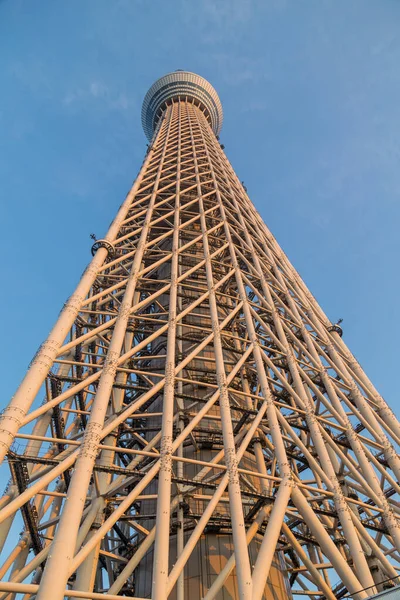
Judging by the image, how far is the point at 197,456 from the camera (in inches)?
677

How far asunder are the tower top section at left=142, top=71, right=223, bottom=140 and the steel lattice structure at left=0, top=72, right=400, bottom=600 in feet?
117

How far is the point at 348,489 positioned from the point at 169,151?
3216 centimetres

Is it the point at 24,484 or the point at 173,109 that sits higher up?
the point at 173,109

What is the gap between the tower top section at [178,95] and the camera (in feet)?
197

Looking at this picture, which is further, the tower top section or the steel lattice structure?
the tower top section

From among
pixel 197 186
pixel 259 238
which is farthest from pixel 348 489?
pixel 197 186

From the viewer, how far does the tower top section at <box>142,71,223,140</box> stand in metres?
60.0

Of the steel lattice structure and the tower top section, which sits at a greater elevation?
the tower top section

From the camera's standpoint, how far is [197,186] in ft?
102

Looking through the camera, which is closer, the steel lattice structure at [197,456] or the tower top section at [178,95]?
the steel lattice structure at [197,456]

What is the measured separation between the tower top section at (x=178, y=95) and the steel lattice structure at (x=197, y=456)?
3560 centimetres

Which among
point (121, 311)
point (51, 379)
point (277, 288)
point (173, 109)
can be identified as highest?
point (173, 109)

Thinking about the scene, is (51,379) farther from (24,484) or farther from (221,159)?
(221,159)

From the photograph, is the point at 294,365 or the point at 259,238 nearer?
the point at 294,365
